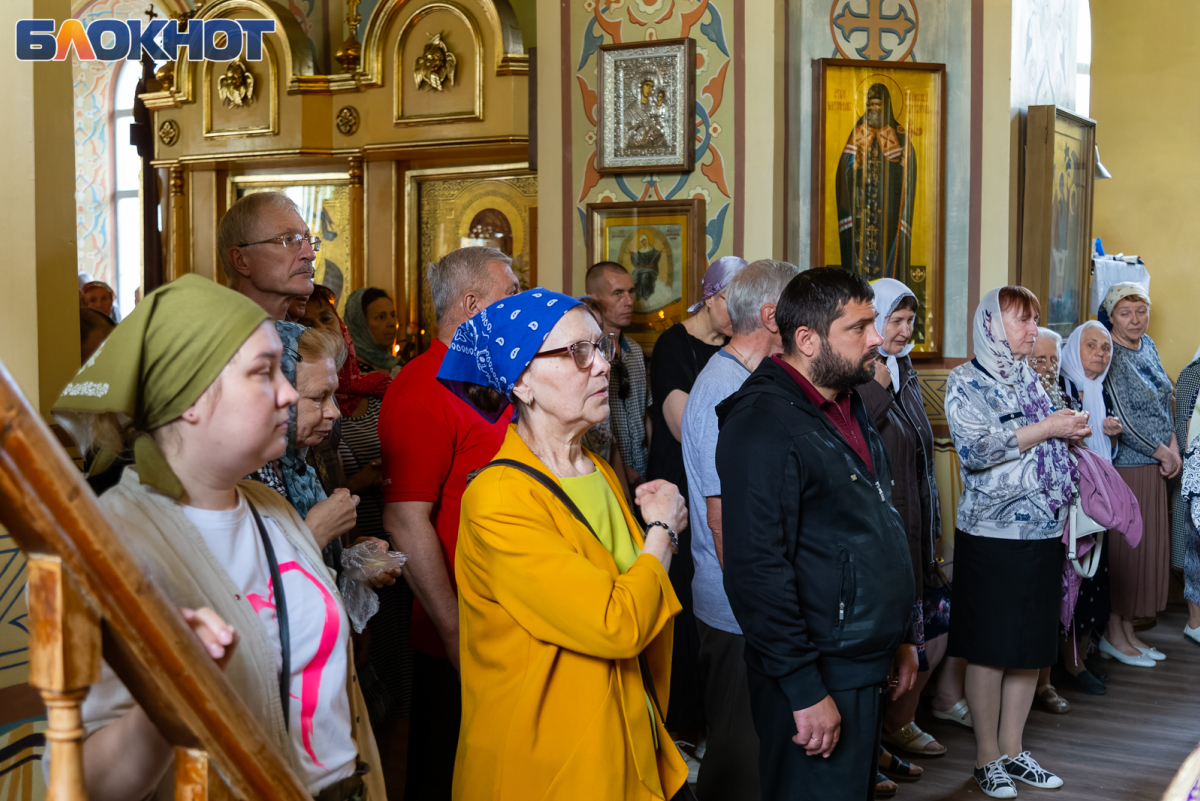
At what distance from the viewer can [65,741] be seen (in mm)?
954

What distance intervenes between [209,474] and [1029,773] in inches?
137

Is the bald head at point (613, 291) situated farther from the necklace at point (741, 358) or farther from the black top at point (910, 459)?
the necklace at point (741, 358)

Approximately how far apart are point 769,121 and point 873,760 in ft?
10.7

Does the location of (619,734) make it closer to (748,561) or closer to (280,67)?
(748,561)

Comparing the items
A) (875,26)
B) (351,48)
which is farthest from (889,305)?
(351,48)

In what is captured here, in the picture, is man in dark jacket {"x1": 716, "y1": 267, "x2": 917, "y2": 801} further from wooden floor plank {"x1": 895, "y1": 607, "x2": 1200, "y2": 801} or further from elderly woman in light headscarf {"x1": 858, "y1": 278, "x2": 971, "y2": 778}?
wooden floor plank {"x1": 895, "y1": 607, "x2": 1200, "y2": 801}

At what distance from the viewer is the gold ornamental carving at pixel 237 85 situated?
824 centimetres

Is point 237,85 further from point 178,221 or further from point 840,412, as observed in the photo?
point 840,412

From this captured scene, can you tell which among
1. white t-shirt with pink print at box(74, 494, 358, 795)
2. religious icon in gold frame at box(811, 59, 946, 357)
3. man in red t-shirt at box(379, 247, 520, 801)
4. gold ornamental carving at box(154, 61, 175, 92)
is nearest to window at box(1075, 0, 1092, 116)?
religious icon in gold frame at box(811, 59, 946, 357)

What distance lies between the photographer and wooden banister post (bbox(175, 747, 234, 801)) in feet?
3.40

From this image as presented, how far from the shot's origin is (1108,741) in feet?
14.5

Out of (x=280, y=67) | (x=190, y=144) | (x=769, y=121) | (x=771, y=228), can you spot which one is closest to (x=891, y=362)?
(x=771, y=228)

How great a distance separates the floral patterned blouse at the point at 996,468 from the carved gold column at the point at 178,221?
682 centimetres

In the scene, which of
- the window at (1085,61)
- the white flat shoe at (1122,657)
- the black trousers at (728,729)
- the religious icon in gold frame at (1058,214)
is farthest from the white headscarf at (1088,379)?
the black trousers at (728,729)
